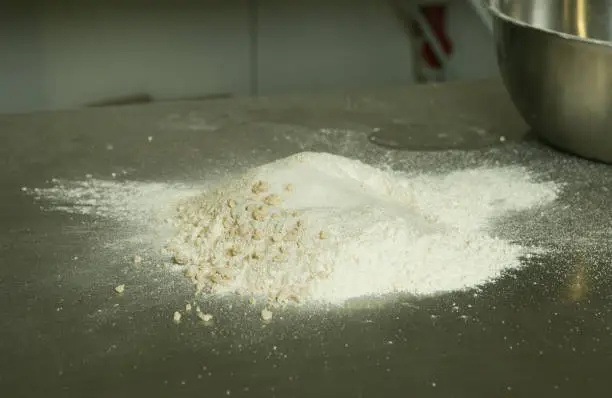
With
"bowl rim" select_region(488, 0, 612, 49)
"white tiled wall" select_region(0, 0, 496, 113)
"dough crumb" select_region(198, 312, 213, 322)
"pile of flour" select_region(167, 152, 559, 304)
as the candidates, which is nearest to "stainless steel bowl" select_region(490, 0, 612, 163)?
"bowl rim" select_region(488, 0, 612, 49)

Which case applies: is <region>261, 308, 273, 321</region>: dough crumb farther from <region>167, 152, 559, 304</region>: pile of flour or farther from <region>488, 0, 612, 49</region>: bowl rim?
<region>488, 0, 612, 49</region>: bowl rim

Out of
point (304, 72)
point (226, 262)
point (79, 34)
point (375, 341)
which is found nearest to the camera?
point (375, 341)

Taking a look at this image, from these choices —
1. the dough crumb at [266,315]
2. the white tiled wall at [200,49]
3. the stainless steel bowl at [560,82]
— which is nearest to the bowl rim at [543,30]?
the stainless steel bowl at [560,82]

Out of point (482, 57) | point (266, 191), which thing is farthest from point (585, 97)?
point (482, 57)

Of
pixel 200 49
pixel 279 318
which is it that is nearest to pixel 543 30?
pixel 279 318

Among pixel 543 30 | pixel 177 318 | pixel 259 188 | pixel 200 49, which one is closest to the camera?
pixel 177 318

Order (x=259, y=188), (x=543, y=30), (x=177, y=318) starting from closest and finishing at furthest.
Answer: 1. (x=177, y=318)
2. (x=259, y=188)
3. (x=543, y=30)

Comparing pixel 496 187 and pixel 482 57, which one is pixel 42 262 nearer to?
pixel 496 187

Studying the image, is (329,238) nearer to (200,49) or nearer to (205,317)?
(205,317)
